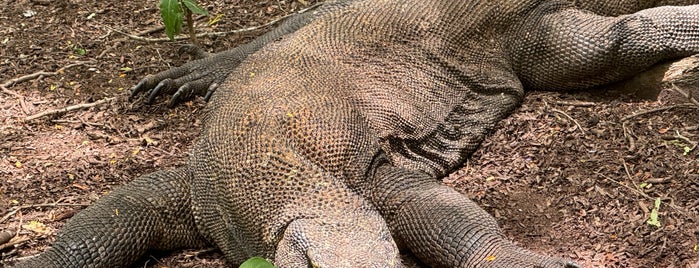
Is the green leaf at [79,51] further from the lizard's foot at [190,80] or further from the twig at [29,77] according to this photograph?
the lizard's foot at [190,80]

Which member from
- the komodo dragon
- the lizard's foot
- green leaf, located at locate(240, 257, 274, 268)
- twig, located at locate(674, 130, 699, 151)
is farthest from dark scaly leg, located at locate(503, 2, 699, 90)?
green leaf, located at locate(240, 257, 274, 268)

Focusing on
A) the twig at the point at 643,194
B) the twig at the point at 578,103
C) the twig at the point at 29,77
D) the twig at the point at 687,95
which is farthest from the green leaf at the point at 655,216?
the twig at the point at 29,77

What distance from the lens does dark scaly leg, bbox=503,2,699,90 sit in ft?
15.7

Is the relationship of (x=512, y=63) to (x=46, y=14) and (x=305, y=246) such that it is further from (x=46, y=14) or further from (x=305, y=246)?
(x=46, y=14)

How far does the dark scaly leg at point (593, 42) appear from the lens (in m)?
4.79

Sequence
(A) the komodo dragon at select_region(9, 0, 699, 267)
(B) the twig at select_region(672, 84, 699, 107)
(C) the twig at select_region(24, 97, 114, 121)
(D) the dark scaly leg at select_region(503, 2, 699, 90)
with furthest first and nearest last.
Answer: (C) the twig at select_region(24, 97, 114, 121) < (D) the dark scaly leg at select_region(503, 2, 699, 90) < (B) the twig at select_region(672, 84, 699, 107) < (A) the komodo dragon at select_region(9, 0, 699, 267)

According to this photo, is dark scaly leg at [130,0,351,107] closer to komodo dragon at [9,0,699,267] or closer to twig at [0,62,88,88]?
komodo dragon at [9,0,699,267]

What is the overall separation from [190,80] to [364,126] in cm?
174

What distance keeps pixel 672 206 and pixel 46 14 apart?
494 centimetres

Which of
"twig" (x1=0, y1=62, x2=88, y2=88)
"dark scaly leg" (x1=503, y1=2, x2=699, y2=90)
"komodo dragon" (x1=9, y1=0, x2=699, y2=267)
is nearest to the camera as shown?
"komodo dragon" (x1=9, y1=0, x2=699, y2=267)

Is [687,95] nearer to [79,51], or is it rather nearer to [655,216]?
[655,216]

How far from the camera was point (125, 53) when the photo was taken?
232 inches

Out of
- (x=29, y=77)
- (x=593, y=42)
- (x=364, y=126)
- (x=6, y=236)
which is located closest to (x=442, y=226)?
(x=364, y=126)

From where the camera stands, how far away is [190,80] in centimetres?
540
